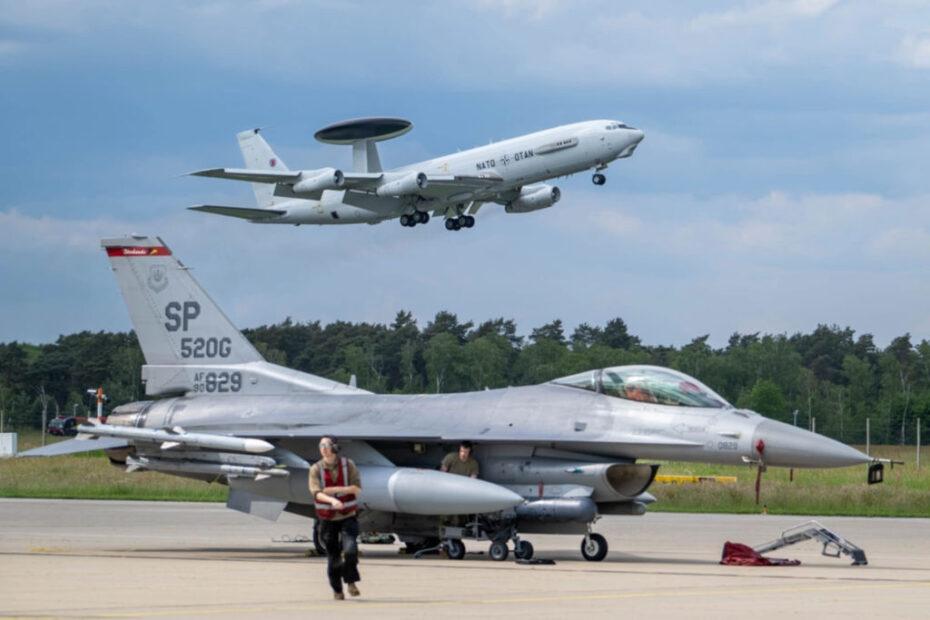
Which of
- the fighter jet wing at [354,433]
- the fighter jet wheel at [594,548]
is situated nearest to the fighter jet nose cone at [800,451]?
the fighter jet wheel at [594,548]

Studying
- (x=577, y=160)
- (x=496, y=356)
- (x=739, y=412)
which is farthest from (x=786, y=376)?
(x=739, y=412)

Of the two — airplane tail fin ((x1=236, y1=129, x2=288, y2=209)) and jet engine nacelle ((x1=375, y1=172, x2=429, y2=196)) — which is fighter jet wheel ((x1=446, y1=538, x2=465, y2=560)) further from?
airplane tail fin ((x1=236, y1=129, x2=288, y2=209))

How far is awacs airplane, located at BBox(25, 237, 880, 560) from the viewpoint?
17.2 meters

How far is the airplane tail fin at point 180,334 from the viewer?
68.9ft

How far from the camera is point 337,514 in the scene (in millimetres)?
12180

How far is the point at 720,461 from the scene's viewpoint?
17.5 metres

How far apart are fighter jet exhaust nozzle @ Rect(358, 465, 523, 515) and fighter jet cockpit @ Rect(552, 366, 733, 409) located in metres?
2.06

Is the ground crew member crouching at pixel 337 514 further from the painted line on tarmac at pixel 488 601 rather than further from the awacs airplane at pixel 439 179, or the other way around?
the awacs airplane at pixel 439 179

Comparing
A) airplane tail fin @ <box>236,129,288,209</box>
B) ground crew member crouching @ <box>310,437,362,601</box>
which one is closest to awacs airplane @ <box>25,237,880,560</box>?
ground crew member crouching @ <box>310,437,362,601</box>

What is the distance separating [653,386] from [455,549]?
10.8 ft

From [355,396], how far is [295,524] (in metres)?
6.17

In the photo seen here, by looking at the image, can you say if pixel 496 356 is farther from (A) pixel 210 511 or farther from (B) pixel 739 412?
(B) pixel 739 412

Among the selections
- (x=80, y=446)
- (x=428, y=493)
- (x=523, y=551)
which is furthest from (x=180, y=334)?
(x=523, y=551)

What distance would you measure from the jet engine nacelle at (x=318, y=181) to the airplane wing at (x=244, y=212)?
3.38 meters
